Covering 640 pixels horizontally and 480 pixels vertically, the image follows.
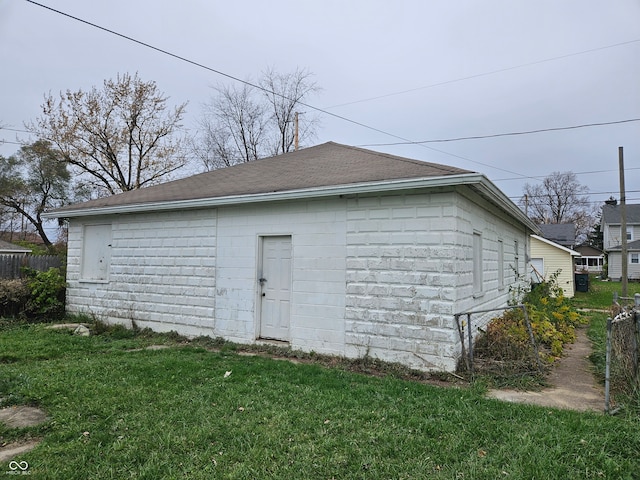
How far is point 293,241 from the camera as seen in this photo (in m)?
6.86

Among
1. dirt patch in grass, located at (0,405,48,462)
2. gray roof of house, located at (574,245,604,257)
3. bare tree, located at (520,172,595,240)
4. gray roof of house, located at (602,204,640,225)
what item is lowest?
dirt patch in grass, located at (0,405,48,462)

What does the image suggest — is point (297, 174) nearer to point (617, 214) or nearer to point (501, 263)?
point (501, 263)

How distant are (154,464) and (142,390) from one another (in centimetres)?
175

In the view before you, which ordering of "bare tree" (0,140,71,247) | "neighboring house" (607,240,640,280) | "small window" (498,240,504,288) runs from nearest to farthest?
"small window" (498,240,504,288) < "bare tree" (0,140,71,247) < "neighboring house" (607,240,640,280)

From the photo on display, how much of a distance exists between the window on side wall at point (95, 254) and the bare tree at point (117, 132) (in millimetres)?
15661

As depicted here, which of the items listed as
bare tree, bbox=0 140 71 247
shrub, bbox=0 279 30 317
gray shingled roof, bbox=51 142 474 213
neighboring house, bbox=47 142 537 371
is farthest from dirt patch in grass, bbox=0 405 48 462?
bare tree, bbox=0 140 71 247

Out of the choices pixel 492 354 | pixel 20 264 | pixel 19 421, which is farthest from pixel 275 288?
pixel 20 264

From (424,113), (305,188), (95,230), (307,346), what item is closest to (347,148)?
(305,188)

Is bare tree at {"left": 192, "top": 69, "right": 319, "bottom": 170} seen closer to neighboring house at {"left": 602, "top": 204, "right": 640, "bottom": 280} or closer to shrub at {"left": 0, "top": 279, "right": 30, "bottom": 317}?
shrub at {"left": 0, "top": 279, "right": 30, "bottom": 317}

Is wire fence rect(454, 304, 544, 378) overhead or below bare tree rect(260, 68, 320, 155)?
below

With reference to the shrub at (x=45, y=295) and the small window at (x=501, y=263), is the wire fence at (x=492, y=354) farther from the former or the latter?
the shrub at (x=45, y=295)

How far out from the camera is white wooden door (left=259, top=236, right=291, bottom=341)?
6.96 metres

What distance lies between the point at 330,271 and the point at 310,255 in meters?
0.48

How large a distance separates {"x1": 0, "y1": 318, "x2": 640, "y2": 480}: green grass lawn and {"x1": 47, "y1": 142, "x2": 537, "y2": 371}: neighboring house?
1160 millimetres
